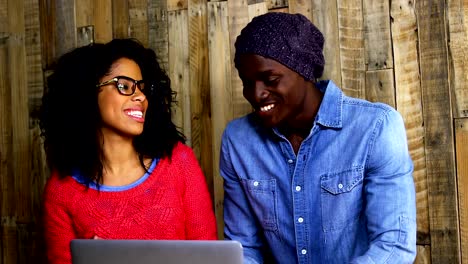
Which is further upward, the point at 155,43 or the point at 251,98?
the point at 155,43

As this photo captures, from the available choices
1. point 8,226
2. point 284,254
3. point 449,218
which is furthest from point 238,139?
point 8,226

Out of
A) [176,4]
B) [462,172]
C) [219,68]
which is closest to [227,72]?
[219,68]

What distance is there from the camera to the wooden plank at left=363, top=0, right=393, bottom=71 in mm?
2023

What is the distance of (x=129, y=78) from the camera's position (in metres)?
2.00

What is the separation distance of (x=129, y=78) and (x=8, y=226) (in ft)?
4.04

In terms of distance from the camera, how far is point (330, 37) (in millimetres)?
2123

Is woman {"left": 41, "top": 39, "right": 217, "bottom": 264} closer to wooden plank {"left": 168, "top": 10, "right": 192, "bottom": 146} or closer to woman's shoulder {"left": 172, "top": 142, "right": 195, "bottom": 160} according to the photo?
woman's shoulder {"left": 172, "top": 142, "right": 195, "bottom": 160}

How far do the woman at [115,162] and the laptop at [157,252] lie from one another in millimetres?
740

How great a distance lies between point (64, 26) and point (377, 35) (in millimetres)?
1405

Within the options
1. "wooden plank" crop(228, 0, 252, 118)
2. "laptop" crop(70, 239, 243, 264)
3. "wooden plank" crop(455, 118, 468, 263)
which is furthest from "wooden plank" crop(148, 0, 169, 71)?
"laptop" crop(70, 239, 243, 264)

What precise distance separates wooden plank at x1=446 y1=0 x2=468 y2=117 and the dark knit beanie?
1.51ft

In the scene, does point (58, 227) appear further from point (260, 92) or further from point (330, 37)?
point (330, 37)

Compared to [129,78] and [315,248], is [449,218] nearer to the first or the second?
[315,248]

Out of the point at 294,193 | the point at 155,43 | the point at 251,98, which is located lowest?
the point at 294,193
